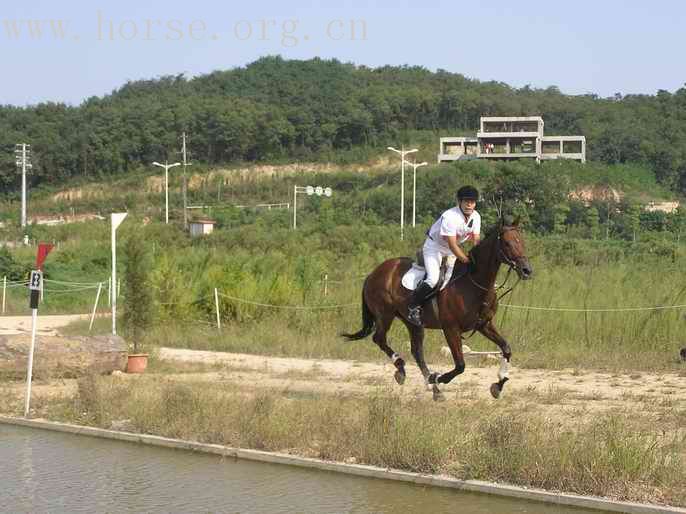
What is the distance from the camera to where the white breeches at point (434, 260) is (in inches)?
520

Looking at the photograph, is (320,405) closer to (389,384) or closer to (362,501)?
(362,501)

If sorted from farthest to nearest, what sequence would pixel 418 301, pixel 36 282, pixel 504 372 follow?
pixel 36 282, pixel 418 301, pixel 504 372

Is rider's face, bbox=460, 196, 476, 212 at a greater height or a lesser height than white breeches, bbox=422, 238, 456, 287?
greater

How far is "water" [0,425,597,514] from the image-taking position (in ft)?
28.8

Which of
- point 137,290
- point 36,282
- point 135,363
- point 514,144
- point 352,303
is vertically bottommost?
point 135,363

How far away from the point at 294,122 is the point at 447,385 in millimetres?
117764

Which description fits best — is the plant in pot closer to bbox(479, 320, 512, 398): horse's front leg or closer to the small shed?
bbox(479, 320, 512, 398): horse's front leg

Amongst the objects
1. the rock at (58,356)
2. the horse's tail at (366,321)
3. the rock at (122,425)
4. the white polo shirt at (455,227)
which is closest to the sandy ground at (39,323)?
the rock at (58,356)

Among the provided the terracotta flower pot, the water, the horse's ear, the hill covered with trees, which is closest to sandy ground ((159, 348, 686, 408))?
the terracotta flower pot

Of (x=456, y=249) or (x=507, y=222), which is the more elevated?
(x=507, y=222)

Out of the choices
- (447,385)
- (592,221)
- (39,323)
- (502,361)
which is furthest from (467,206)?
(592,221)

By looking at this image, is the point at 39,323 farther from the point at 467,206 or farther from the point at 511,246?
the point at 511,246

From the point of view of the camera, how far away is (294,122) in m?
131

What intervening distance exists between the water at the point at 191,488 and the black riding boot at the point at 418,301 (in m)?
3.66
